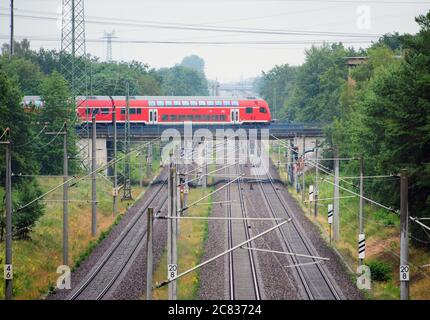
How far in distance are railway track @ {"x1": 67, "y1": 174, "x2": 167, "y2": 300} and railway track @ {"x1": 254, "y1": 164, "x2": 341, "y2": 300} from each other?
620 centimetres

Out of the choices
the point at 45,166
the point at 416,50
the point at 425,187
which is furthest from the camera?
the point at 45,166

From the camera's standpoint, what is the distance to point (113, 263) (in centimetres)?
3584

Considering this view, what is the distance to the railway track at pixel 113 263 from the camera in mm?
30263

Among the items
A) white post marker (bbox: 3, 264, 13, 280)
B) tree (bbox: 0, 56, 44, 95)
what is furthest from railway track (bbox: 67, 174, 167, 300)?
tree (bbox: 0, 56, 44, 95)

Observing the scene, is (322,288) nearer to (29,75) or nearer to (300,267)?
(300,267)

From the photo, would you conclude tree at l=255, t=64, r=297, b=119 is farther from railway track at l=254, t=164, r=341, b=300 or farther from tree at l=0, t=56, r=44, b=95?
railway track at l=254, t=164, r=341, b=300

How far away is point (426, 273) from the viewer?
107 feet

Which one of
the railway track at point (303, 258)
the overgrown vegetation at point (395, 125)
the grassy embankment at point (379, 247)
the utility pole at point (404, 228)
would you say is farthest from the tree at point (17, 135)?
the utility pole at point (404, 228)

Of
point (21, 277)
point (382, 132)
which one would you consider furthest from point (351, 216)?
point (21, 277)

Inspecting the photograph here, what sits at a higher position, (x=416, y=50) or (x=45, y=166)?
(x=416, y=50)

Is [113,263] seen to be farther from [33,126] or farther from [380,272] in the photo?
[33,126]

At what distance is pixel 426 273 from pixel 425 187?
333 centimetres

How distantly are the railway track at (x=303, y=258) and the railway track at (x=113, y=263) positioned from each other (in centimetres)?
620

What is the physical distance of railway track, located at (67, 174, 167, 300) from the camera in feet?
99.3
